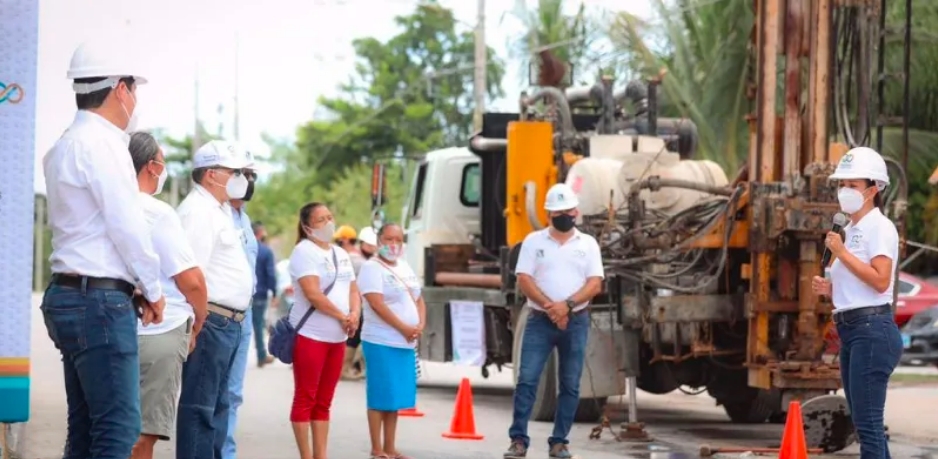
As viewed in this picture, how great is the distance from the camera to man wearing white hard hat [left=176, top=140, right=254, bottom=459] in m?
8.80

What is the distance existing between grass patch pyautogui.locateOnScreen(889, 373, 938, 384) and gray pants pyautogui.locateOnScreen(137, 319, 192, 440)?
15.0m

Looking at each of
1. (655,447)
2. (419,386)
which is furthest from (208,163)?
(419,386)

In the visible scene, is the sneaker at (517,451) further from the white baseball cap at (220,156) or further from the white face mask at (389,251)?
the white baseball cap at (220,156)

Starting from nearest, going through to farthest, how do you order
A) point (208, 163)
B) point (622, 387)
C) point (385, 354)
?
point (208, 163) → point (385, 354) → point (622, 387)

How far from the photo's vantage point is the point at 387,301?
12.1 m

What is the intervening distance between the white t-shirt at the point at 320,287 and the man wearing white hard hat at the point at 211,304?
1.88 m

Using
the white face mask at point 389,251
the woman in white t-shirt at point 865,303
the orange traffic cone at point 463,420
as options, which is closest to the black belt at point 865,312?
the woman in white t-shirt at point 865,303

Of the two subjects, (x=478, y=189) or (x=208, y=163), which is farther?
(x=478, y=189)

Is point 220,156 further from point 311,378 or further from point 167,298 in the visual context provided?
point 311,378

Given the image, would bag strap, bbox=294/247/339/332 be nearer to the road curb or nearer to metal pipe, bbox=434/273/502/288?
the road curb

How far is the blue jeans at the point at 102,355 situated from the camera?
21.6 feet

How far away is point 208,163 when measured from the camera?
9.25 meters

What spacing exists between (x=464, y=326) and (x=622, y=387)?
3271mm

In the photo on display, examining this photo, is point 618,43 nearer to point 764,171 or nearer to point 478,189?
point 478,189
